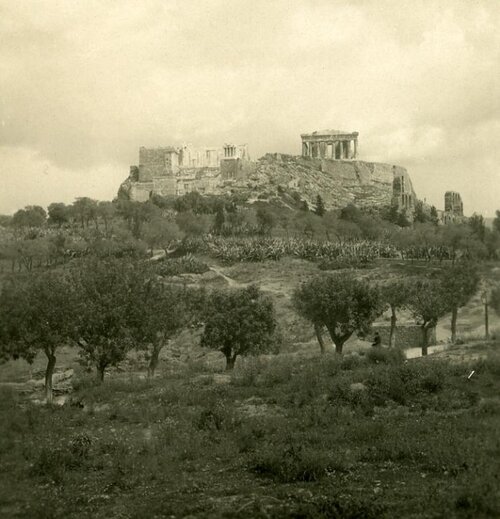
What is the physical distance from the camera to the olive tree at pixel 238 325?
3478 centimetres

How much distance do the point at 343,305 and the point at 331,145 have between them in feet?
382

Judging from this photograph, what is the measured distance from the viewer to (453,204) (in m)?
145

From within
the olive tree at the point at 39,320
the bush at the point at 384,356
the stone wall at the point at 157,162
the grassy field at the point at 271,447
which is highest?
the stone wall at the point at 157,162

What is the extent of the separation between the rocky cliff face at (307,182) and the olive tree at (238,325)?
258 ft

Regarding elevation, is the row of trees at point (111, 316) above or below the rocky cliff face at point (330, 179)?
below

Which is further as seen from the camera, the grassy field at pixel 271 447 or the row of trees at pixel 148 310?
the row of trees at pixel 148 310

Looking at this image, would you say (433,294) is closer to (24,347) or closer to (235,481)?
(24,347)

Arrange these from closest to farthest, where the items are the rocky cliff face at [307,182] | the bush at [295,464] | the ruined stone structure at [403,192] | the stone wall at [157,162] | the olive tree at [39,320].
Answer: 1. the bush at [295,464]
2. the olive tree at [39,320]
3. the rocky cliff face at [307,182]
4. the stone wall at [157,162]
5. the ruined stone structure at [403,192]

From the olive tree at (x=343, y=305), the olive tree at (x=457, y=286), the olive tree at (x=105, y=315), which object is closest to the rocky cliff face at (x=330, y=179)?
the olive tree at (x=457, y=286)

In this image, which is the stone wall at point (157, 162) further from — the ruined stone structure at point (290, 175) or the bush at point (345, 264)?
the bush at point (345, 264)

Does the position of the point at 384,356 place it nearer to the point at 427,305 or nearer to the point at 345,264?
the point at 427,305

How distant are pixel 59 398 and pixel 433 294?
22.4 m

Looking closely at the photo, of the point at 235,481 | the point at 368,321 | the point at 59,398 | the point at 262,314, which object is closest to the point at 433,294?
the point at 368,321

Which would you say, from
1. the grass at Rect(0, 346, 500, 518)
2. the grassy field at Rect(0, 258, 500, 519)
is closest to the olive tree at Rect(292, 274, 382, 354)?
the grassy field at Rect(0, 258, 500, 519)
